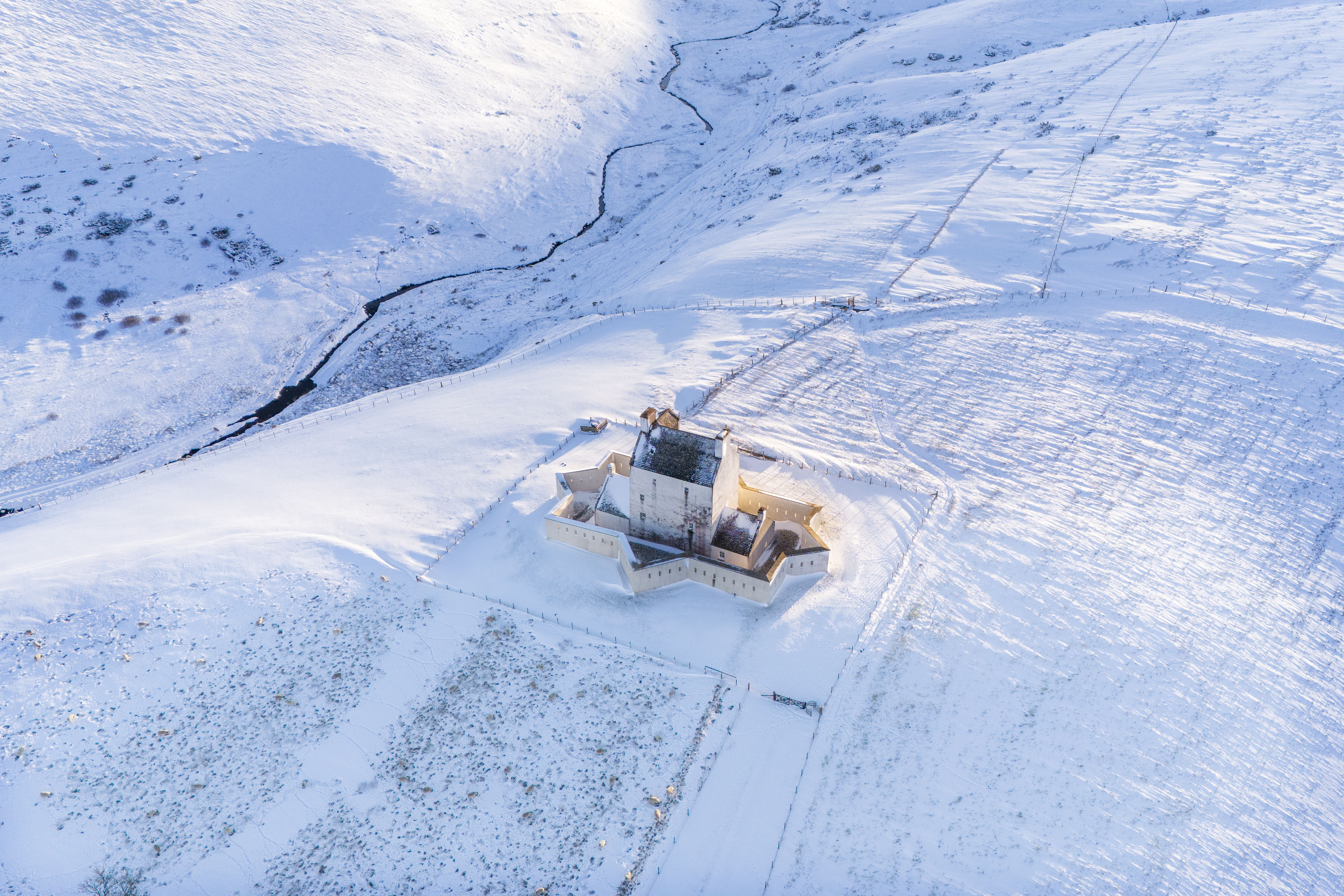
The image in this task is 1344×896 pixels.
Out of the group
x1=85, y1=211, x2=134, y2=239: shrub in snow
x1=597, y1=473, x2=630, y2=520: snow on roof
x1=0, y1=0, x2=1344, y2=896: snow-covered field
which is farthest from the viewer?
x1=85, y1=211, x2=134, y2=239: shrub in snow

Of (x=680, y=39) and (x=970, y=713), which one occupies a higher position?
(x=680, y=39)

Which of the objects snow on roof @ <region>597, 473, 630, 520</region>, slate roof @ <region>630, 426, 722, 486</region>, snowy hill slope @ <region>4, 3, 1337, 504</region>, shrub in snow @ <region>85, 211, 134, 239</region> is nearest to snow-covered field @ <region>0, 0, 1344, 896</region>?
shrub in snow @ <region>85, 211, 134, 239</region>

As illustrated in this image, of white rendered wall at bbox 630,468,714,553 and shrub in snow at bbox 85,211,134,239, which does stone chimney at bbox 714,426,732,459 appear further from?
shrub in snow at bbox 85,211,134,239

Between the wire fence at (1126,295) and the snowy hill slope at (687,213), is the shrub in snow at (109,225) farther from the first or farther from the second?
the wire fence at (1126,295)

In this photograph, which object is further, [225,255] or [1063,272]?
[225,255]

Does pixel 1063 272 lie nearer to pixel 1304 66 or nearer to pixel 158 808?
pixel 1304 66

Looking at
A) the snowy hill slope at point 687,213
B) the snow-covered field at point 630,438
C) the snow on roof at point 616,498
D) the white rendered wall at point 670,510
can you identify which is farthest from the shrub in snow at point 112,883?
the snowy hill slope at point 687,213

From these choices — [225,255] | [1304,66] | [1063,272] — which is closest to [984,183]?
[1063,272]
